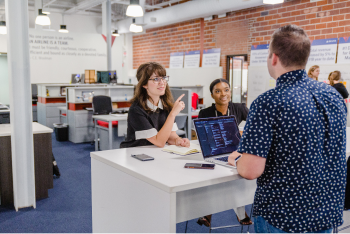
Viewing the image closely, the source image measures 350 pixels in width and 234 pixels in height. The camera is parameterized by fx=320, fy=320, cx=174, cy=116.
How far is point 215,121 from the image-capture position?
1914mm

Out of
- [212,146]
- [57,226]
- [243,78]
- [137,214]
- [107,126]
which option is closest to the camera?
[137,214]

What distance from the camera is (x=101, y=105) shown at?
632 cm

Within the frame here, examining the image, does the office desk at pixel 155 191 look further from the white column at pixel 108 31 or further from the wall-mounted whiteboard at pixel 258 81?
the white column at pixel 108 31

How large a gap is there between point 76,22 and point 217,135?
40.7ft

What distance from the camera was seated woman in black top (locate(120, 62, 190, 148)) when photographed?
2.25m

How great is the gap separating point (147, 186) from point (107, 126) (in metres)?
3.86

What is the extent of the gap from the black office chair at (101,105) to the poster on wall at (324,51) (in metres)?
4.10

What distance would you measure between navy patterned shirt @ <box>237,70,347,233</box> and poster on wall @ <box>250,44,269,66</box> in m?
6.25

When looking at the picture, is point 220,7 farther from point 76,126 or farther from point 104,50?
point 104,50

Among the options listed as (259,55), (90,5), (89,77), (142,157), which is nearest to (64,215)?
(142,157)

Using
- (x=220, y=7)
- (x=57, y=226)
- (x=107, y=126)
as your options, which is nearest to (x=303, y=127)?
(x=57, y=226)

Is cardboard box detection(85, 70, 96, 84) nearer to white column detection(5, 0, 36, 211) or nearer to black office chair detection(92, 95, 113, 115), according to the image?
black office chair detection(92, 95, 113, 115)

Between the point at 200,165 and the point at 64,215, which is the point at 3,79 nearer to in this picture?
the point at 64,215

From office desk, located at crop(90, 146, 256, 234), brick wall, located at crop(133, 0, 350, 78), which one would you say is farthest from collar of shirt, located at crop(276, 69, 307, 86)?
brick wall, located at crop(133, 0, 350, 78)
